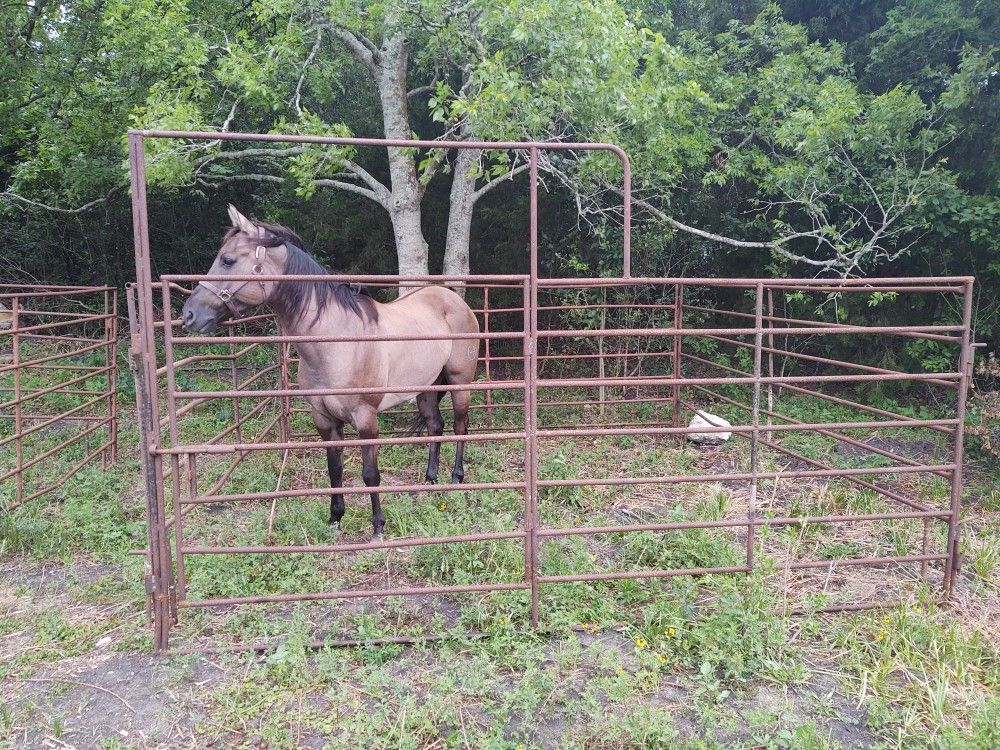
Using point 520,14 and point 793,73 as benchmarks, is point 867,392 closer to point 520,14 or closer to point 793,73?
point 793,73

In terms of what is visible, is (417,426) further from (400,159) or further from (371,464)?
(400,159)

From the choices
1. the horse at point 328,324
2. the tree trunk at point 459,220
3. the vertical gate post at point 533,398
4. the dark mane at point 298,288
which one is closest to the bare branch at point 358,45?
the tree trunk at point 459,220

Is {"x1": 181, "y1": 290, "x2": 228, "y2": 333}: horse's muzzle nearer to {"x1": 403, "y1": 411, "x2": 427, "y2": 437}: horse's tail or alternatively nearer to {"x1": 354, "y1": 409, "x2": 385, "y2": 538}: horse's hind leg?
{"x1": 354, "y1": 409, "x2": 385, "y2": 538}: horse's hind leg

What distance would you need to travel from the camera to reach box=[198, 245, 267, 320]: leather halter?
129 inches

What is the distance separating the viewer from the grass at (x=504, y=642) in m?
2.27

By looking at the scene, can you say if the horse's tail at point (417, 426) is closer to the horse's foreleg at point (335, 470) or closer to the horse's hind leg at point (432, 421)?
the horse's hind leg at point (432, 421)

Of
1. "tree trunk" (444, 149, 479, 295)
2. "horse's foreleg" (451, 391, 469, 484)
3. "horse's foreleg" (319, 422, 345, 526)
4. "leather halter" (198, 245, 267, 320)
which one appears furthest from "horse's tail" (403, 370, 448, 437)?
"leather halter" (198, 245, 267, 320)

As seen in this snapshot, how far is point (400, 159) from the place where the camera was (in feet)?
19.6

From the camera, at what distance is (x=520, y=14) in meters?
4.45

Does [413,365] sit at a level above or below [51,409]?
above

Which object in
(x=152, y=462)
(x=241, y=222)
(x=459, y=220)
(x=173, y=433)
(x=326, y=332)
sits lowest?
(x=152, y=462)

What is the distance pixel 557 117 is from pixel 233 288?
123 inches

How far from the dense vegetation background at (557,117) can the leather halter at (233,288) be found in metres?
2.02

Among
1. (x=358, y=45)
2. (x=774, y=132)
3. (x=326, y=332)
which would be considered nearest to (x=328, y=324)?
(x=326, y=332)
